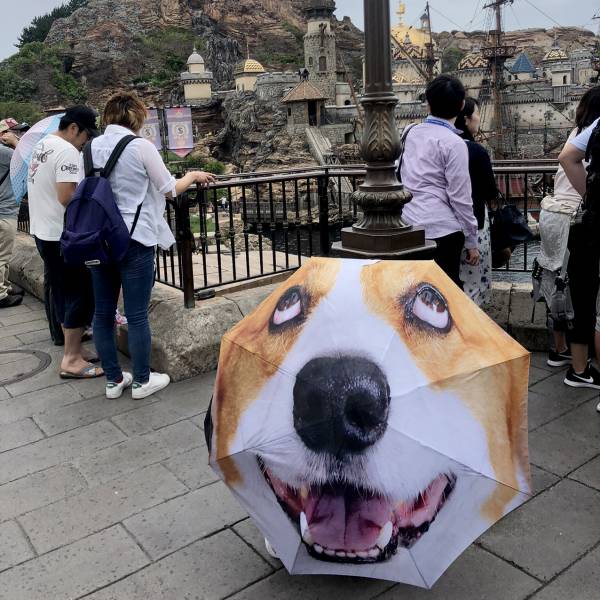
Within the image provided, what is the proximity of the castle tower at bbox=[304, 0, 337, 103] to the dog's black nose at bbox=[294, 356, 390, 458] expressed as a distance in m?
73.9

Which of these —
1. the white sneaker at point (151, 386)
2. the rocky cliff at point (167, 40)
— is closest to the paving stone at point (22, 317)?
the white sneaker at point (151, 386)

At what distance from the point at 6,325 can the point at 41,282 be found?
94 cm

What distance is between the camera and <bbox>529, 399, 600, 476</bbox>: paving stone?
11.4 feet

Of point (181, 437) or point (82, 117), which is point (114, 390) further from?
point (82, 117)

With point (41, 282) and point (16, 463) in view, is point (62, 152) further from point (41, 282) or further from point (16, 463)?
point (41, 282)

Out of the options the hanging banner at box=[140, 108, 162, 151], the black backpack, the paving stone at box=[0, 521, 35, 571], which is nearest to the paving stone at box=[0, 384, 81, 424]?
the paving stone at box=[0, 521, 35, 571]

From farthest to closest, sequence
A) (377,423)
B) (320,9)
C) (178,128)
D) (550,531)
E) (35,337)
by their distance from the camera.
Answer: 1. (320,9)
2. (178,128)
3. (35,337)
4. (550,531)
5. (377,423)

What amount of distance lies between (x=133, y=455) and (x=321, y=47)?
7601 cm

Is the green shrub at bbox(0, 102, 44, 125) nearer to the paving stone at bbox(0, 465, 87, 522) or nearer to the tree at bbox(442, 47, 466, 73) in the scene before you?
the paving stone at bbox(0, 465, 87, 522)

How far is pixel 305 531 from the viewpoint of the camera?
80.9 inches

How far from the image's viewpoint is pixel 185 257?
5.11m

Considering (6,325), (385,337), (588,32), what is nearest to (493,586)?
(385,337)

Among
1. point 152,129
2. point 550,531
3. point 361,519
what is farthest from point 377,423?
point 152,129

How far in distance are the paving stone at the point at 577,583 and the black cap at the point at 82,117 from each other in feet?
14.1
